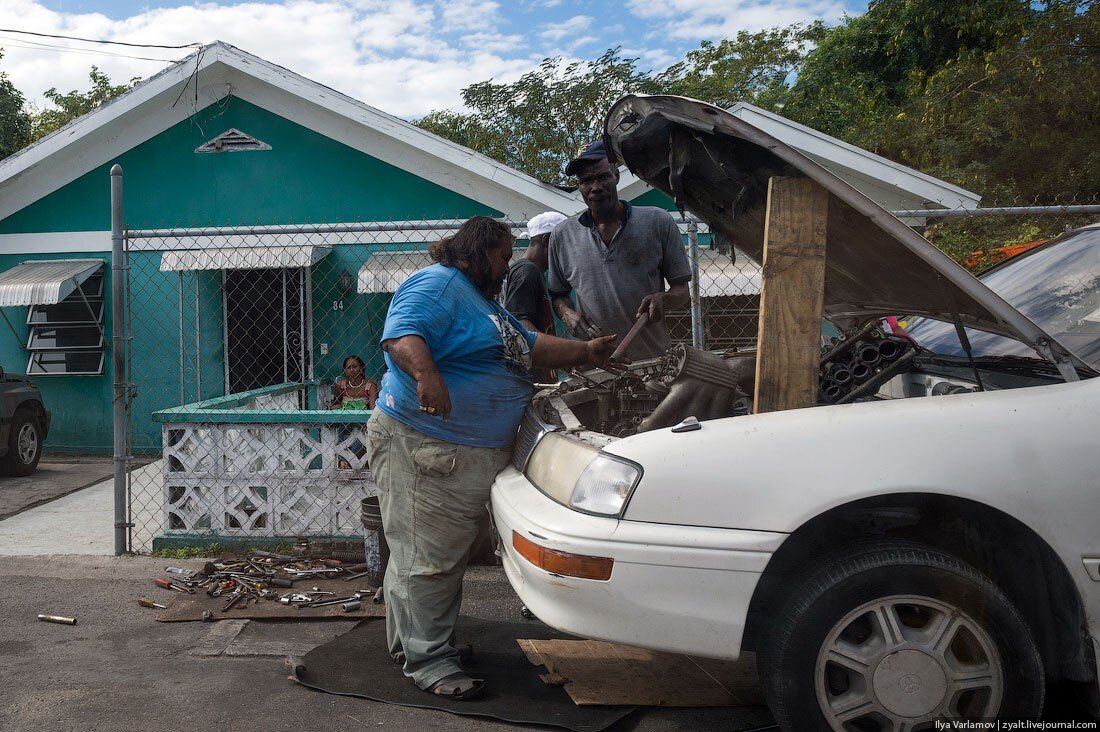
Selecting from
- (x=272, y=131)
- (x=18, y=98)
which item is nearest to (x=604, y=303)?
(x=272, y=131)

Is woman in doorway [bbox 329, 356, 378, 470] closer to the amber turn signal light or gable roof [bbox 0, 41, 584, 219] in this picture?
gable roof [bbox 0, 41, 584, 219]

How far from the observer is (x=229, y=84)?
34.4 feet

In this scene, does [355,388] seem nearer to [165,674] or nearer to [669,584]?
[165,674]

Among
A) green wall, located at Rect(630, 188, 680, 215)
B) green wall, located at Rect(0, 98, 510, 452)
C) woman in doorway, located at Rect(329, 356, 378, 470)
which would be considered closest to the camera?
woman in doorway, located at Rect(329, 356, 378, 470)

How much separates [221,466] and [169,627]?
1397 millimetres

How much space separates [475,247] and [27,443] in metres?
7.38

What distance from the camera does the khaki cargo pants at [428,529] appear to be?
11.2ft

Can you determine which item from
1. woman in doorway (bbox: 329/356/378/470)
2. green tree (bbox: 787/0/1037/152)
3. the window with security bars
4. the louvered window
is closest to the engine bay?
woman in doorway (bbox: 329/356/378/470)

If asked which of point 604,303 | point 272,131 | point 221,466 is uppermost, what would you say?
point 272,131

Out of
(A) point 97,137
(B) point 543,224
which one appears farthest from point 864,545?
(A) point 97,137

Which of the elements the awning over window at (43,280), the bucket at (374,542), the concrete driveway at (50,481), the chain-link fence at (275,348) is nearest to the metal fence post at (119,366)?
the chain-link fence at (275,348)

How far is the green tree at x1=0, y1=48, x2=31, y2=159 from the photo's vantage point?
20578mm

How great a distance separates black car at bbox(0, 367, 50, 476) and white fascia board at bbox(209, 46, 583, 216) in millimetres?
4168

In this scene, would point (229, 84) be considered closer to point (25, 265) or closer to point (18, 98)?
point (25, 265)
